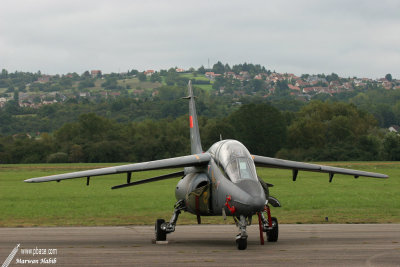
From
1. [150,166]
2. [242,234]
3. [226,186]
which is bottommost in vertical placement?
[242,234]

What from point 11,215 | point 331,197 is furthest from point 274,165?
point 331,197

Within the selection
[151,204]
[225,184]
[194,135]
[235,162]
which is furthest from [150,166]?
[151,204]

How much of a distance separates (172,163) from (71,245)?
368 cm

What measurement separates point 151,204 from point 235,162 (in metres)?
21.1

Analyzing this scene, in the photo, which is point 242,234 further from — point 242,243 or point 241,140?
point 241,140

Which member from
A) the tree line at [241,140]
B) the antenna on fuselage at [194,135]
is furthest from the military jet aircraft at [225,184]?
the tree line at [241,140]

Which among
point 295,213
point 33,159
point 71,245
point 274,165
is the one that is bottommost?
point 33,159

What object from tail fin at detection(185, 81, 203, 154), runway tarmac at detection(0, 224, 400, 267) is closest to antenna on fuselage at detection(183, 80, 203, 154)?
tail fin at detection(185, 81, 203, 154)

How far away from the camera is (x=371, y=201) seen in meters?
38.6

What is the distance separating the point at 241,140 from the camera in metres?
95.9

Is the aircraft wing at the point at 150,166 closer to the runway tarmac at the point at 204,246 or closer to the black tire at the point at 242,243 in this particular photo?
the runway tarmac at the point at 204,246

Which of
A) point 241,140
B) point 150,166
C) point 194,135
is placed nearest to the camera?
point 150,166

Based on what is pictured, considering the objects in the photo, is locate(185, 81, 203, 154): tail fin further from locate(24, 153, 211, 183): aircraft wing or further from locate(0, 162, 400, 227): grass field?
locate(0, 162, 400, 227): grass field

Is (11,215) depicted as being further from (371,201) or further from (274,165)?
(371,201)
